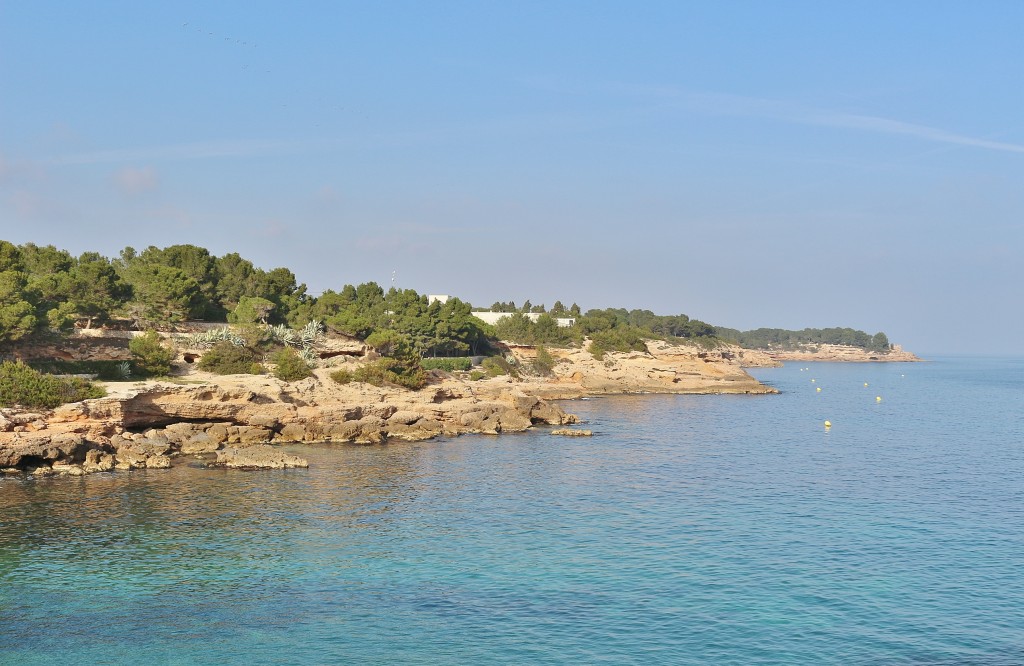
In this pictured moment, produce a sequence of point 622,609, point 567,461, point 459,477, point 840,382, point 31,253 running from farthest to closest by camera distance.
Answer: point 840,382, point 31,253, point 567,461, point 459,477, point 622,609

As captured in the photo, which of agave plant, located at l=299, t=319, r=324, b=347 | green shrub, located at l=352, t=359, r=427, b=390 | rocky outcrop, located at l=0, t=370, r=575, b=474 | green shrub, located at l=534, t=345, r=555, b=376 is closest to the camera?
rocky outcrop, located at l=0, t=370, r=575, b=474

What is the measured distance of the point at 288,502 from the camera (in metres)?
42.2

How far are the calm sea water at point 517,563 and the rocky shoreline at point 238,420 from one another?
12.6 feet

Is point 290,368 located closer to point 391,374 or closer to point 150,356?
point 150,356

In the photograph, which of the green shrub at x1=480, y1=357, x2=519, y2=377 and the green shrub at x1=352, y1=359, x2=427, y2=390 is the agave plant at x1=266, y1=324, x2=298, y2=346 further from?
the green shrub at x1=480, y1=357, x2=519, y2=377

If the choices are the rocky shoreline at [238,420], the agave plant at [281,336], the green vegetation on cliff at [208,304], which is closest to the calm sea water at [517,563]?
the rocky shoreline at [238,420]

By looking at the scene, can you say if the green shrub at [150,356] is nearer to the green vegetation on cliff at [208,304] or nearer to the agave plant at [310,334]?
the green vegetation on cliff at [208,304]

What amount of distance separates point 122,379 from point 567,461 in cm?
3275

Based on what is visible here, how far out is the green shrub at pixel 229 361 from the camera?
6769 cm

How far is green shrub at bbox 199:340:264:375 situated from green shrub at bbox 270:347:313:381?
5.24ft

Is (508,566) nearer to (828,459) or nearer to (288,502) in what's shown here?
(288,502)

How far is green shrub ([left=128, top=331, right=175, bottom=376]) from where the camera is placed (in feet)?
209

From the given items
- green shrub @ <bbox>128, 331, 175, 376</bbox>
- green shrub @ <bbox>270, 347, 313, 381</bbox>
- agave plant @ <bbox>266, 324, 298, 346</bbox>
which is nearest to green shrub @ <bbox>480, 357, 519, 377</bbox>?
agave plant @ <bbox>266, 324, 298, 346</bbox>

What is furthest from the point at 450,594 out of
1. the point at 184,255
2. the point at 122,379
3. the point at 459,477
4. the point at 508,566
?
the point at 184,255
